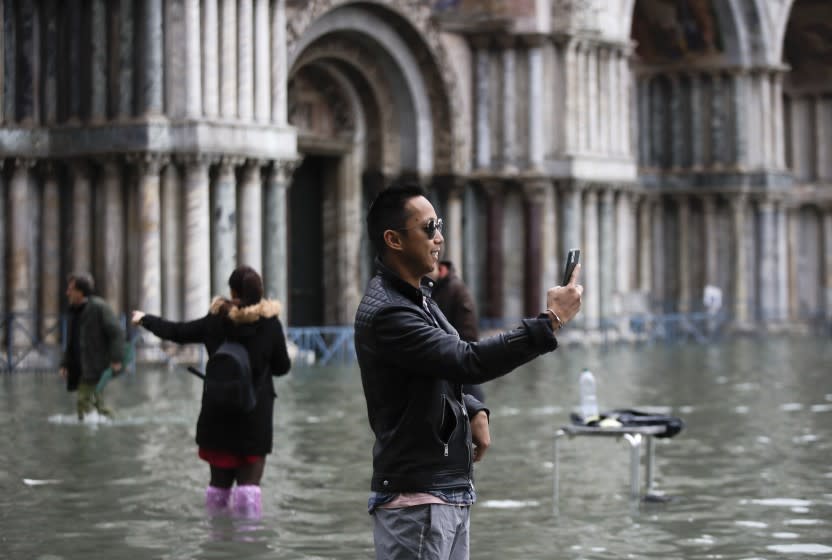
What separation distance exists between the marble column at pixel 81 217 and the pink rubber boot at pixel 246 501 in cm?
1607

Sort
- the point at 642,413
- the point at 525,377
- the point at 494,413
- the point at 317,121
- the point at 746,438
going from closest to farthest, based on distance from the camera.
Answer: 1. the point at 642,413
2. the point at 746,438
3. the point at 494,413
4. the point at 525,377
5. the point at 317,121

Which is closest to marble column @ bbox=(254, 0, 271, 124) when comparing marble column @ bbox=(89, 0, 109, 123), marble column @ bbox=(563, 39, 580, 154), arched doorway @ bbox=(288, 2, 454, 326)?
marble column @ bbox=(89, 0, 109, 123)

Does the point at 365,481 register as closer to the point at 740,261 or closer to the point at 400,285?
the point at 400,285

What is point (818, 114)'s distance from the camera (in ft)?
163

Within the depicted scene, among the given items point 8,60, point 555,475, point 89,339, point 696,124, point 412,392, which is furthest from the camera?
point 696,124

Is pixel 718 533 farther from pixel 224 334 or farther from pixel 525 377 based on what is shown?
pixel 525 377

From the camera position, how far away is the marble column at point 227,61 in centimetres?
2609

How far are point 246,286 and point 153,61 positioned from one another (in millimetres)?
15371

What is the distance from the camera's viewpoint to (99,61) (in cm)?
2630

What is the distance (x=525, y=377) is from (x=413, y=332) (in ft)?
65.0

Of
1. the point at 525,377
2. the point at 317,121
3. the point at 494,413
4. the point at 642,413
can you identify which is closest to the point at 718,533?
the point at 642,413

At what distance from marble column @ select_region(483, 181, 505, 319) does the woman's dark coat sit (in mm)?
24109

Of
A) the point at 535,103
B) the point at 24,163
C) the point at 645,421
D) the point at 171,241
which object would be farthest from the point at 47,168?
the point at 645,421

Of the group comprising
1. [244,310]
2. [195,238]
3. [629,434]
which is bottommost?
[629,434]
